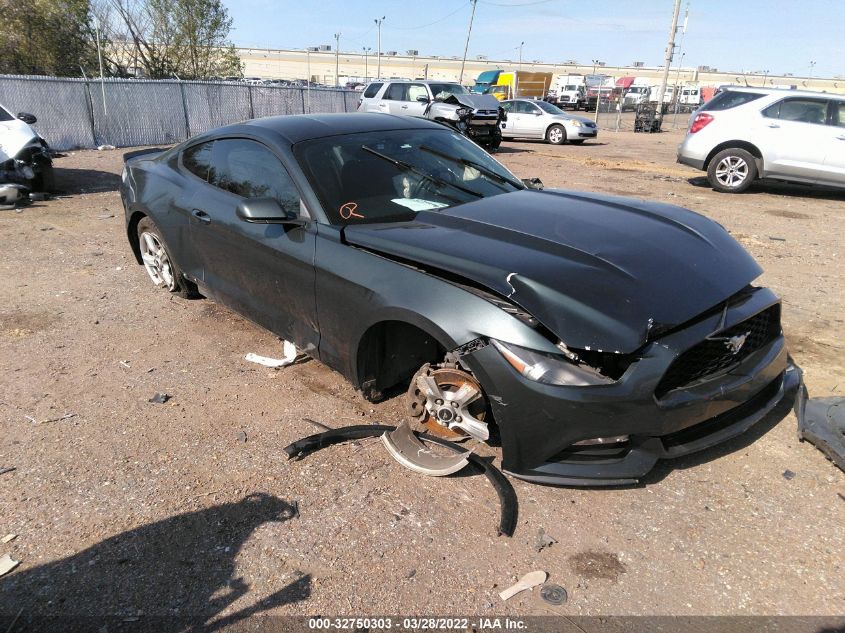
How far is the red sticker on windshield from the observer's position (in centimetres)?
329

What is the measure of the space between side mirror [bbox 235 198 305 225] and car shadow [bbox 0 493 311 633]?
1571 millimetres

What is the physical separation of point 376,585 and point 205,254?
280 centimetres

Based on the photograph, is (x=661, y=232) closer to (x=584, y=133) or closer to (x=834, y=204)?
(x=834, y=204)

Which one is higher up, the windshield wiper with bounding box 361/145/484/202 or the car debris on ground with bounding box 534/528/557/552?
the windshield wiper with bounding box 361/145/484/202

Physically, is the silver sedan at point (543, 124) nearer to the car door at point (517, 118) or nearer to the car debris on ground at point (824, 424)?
the car door at point (517, 118)

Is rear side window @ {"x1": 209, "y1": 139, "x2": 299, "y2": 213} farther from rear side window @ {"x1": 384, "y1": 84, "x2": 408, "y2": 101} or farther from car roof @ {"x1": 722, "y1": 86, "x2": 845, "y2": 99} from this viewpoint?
rear side window @ {"x1": 384, "y1": 84, "x2": 408, "y2": 101}

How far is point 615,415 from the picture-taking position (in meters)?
2.38

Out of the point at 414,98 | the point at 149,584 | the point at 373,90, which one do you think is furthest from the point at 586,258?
the point at 373,90

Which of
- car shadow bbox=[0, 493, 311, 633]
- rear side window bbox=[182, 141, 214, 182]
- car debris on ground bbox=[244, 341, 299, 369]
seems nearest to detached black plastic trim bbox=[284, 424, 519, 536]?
car shadow bbox=[0, 493, 311, 633]

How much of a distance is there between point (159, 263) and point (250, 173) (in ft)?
6.04

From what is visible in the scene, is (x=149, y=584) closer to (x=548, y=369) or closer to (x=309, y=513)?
(x=309, y=513)

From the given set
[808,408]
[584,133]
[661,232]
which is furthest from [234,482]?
[584,133]

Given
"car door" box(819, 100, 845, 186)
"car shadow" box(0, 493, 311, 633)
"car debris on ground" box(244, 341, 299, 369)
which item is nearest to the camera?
"car shadow" box(0, 493, 311, 633)

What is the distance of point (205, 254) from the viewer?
420 cm
